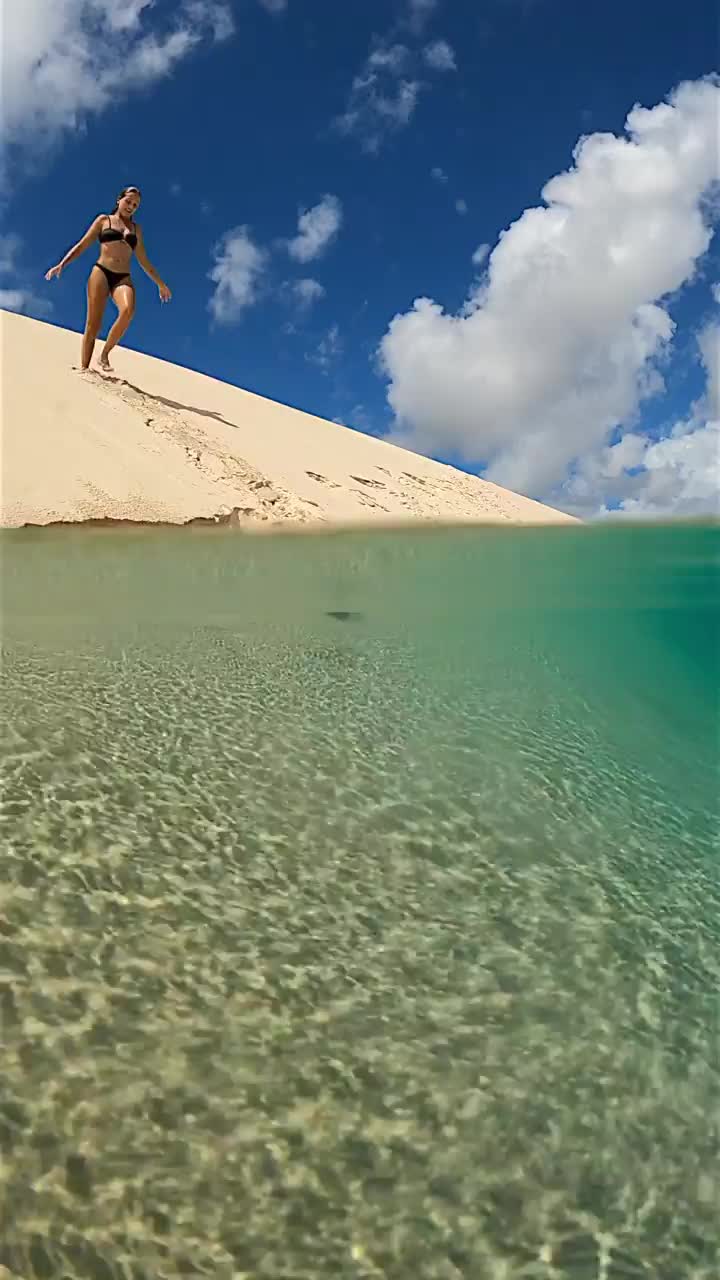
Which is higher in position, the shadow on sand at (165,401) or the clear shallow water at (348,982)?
the shadow on sand at (165,401)

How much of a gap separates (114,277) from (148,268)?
945 mm

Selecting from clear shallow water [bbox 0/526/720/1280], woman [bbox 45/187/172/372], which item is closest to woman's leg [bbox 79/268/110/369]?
woman [bbox 45/187/172/372]

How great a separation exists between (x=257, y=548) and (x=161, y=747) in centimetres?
1238

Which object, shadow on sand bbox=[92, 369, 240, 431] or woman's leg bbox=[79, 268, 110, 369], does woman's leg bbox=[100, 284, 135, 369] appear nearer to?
woman's leg bbox=[79, 268, 110, 369]

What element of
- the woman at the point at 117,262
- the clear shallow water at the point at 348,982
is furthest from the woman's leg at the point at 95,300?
the clear shallow water at the point at 348,982

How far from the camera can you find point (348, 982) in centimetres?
298

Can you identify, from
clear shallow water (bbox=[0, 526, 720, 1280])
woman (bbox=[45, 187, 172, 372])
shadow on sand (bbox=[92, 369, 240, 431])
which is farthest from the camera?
shadow on sand (bbox=[92, 369, 240, 431])

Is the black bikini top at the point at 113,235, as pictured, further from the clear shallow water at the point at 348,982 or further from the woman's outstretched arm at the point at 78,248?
the clear shallow water at the point at 348,982

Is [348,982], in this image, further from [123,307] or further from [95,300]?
[95,300]

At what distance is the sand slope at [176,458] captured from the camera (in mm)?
16562

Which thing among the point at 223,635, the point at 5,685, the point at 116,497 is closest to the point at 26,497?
the point at 116,497

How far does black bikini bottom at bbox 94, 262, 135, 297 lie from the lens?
19328 millimetres

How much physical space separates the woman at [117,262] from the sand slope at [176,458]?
239cm

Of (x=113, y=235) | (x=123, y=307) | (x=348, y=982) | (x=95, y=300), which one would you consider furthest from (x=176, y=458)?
(x=348, y=982)
